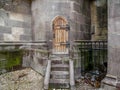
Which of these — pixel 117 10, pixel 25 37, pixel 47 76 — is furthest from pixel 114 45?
pixel 25 37

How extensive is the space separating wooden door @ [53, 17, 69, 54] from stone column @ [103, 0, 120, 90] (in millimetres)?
2611

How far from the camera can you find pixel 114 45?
436cm

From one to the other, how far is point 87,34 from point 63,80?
3.53m

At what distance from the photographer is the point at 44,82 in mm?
5031

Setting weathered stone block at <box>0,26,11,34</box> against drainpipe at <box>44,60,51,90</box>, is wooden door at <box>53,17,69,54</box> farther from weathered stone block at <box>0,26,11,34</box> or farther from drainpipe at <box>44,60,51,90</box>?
weathered stone block at <box>0,26,11,34</box>

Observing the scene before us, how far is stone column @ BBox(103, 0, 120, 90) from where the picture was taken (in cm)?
429

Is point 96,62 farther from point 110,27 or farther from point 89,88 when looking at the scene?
point 110,27

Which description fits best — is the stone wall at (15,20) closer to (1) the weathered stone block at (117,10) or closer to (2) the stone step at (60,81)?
(2) the stone step at (60,81)

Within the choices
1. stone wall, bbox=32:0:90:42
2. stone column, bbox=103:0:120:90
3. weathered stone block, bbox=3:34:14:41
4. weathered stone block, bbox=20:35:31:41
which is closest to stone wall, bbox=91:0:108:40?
stone wall, bbox=32:0:90:42

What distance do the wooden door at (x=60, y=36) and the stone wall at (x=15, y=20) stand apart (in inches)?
57.1

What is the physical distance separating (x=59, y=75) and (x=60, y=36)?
2111 mm

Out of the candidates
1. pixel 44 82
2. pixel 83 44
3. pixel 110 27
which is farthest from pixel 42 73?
pixel 110 27

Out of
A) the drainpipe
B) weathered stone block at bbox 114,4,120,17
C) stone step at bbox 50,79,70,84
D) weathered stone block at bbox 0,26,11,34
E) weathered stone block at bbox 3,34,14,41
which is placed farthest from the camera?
weathered stone block at bbox 3,34,14,41

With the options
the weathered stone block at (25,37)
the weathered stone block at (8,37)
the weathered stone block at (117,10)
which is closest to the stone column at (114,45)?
the weathered stone block at (117,10)
